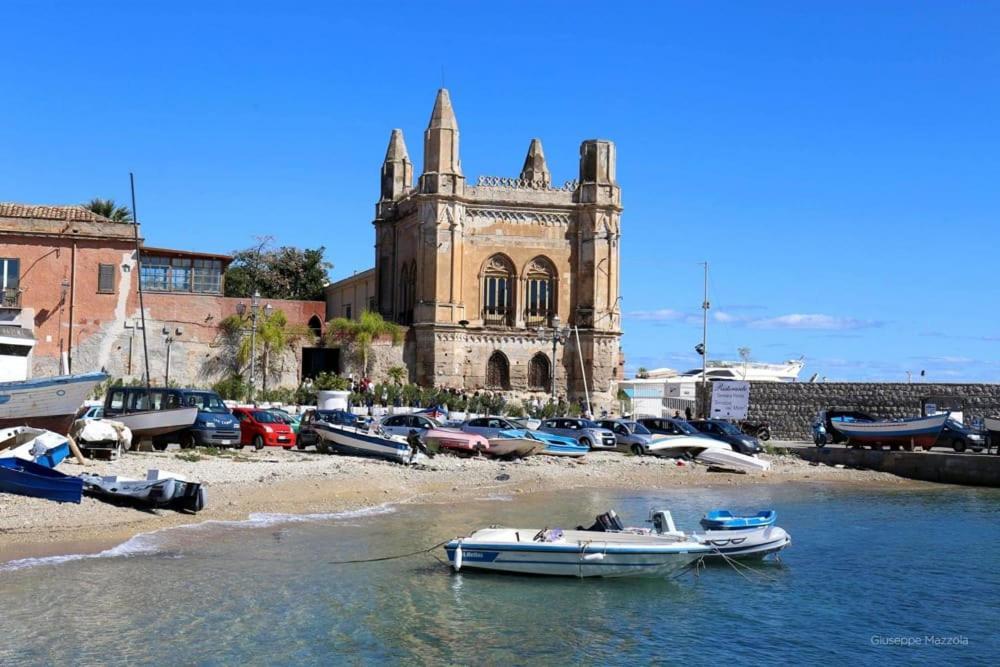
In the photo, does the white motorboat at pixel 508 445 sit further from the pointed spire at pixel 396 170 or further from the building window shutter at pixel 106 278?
the pointed spire at pixel 396 170

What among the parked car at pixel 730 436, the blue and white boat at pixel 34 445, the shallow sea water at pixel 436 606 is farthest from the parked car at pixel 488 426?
the blue and white boat at pixel 34 445

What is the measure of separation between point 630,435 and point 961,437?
14.4 metres

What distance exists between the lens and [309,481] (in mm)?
28016

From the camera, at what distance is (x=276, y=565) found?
1958 centimetres

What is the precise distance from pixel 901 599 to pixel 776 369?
7594 cm

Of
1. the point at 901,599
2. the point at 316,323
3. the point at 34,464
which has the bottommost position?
the point at 901,599

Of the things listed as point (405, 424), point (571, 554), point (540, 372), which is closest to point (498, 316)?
point (540, 372)

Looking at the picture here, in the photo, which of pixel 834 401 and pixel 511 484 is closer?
pixel 511 484

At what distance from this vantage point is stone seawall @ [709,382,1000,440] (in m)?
49.7

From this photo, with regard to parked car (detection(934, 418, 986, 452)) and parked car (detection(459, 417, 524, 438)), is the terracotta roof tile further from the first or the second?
parked car (detection(934, 418, 986, 452))

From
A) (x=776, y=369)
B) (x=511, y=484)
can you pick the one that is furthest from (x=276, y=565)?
(x=776, y=369)

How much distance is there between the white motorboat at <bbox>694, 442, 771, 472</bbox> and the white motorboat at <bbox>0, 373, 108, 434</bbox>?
885 inches

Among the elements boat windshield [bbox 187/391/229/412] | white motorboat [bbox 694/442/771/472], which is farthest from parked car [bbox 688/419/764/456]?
boat windshield [bbox 187/391/229/412]

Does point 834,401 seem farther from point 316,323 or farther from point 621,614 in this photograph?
point 621,614
